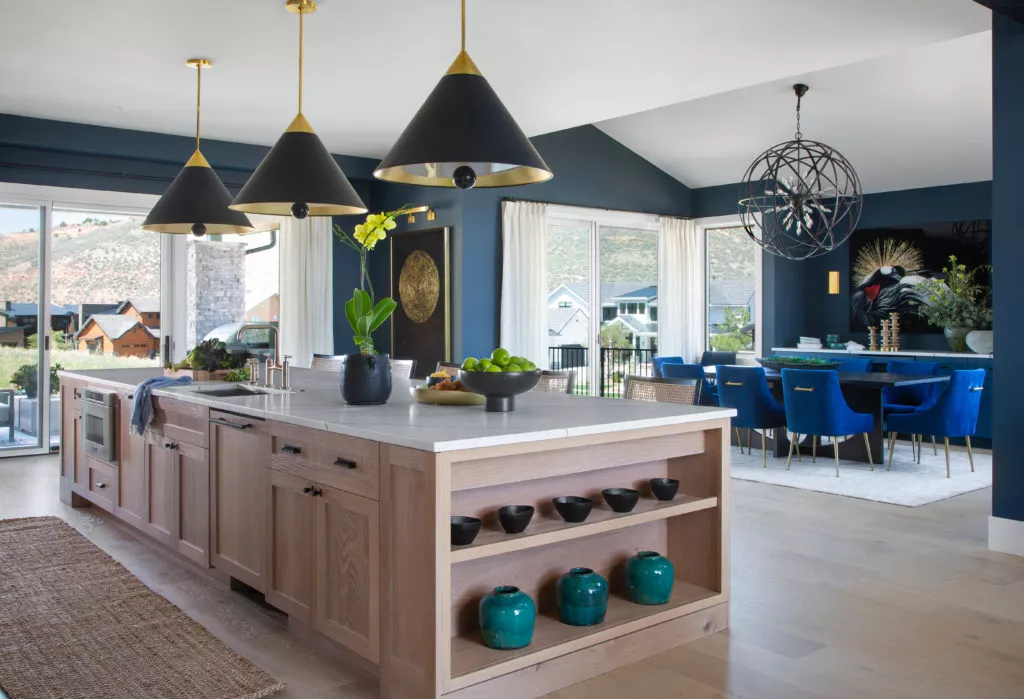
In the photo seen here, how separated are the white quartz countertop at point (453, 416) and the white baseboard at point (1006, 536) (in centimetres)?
210

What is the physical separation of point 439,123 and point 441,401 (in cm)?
114

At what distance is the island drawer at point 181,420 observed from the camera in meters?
3.60

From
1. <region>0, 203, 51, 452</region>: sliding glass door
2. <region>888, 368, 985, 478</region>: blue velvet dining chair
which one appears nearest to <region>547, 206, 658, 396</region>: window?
<region>888, 368, 985, 478</region>: blue velvet dining chair

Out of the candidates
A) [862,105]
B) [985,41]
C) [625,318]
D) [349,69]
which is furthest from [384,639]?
[625,318]

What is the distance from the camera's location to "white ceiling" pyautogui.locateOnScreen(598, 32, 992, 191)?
663cm

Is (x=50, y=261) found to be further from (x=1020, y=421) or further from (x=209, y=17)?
(x=1020, y=421)

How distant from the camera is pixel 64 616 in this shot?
3.31m

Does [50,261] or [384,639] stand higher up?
[50,261]

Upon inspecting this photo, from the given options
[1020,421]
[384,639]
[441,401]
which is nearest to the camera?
[384,639]

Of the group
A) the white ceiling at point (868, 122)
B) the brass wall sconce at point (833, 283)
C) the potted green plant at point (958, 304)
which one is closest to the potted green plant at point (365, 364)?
the white ceiling at point (868, 122)

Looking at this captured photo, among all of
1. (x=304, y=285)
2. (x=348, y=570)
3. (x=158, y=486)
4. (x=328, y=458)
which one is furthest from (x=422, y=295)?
(x=348, y=570)

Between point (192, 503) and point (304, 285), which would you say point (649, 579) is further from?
point (304, 285)

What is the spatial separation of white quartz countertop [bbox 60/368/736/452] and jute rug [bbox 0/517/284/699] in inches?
32.6

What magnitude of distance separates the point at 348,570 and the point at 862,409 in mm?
5303
